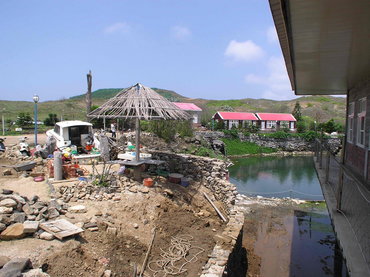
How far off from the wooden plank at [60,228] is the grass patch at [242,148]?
1165 inches

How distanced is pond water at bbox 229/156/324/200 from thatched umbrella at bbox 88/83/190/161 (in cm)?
1042

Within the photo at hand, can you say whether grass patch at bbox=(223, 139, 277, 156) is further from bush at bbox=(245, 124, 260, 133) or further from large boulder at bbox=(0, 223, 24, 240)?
large boulder at bbox=(0, 223, 24, 240)

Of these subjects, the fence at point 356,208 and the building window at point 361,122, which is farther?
the building window at point 361,122

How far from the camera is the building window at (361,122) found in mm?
8969

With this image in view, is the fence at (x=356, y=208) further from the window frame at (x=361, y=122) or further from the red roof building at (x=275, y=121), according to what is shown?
the red roof building at (x=275, y=121)

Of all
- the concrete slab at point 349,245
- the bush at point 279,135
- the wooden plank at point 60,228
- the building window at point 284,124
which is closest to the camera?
the concrete slab at point 349,245

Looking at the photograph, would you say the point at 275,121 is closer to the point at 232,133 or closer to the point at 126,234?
the point at 232,133

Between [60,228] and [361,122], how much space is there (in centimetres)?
892

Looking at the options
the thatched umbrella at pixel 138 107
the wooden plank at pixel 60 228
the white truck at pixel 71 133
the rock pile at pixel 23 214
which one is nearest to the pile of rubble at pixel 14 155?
the white truck at pixel 71 133

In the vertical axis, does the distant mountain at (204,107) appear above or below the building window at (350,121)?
above

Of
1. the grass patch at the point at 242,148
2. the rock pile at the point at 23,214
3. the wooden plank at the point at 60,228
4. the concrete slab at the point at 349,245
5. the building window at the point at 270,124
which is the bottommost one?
the grass patch at the point at 242,148

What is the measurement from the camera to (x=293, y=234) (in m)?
12.3

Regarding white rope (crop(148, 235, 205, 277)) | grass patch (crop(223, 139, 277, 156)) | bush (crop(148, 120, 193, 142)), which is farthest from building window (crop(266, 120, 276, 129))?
white rope (crop(148, 235, 205, 277))

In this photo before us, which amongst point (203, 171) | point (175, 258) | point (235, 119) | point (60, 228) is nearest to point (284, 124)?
point (235, 119)
